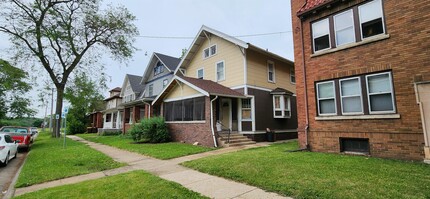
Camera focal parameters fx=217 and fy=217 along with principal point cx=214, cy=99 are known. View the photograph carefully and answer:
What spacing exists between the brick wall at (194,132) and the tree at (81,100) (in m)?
16.6

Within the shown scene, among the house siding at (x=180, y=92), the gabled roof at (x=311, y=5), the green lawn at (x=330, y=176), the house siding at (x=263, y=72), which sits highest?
the gabled roof at (x=311, y=5)

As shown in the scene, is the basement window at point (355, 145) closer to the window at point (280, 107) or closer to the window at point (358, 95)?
the window at point (358, 95)

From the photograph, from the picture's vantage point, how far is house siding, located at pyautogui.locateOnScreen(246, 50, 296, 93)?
1527 cm

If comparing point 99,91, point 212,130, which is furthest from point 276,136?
point 99,91

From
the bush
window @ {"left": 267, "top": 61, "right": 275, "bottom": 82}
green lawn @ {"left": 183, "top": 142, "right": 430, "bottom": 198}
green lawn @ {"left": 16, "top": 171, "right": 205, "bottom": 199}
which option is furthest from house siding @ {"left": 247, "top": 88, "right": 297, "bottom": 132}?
green lawn @ {"left": 16, "top": 171, "right": 205, "bottom": 199}

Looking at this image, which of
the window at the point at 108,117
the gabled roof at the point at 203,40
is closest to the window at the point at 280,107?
the gabled roof at the point at 203,40

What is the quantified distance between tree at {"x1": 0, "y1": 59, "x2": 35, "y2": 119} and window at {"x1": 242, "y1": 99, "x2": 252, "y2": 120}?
20.7 meters

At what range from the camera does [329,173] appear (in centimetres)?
559

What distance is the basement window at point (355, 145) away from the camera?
807 centimetres

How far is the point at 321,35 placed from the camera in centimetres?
955

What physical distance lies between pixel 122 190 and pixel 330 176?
16.4ft

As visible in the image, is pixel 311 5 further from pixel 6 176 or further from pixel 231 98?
pixel 6 176

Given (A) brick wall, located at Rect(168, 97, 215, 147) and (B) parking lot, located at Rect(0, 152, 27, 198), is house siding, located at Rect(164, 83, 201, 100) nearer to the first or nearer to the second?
(A) brick wall, located at Rect(168, 97, 215, 147)

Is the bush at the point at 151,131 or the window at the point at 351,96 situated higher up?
the window at the point at 351,96
